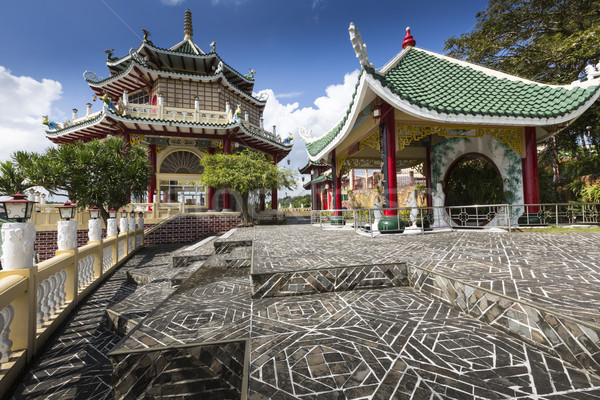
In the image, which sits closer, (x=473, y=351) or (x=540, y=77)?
(x=473, y=351)

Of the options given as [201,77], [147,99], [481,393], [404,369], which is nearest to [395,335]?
[404,369]

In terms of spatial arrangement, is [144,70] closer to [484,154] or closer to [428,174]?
[428,174]

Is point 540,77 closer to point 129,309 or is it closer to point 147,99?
point 129,309

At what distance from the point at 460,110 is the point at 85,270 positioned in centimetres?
957

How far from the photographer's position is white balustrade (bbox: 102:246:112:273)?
6.38 meters

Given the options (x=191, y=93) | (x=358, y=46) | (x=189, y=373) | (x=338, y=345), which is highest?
(x=191, y=93)

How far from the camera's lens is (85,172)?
36.0 feet

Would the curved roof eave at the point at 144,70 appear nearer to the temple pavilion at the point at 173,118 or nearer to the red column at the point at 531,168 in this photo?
the temple pavilion at the point at 173,118

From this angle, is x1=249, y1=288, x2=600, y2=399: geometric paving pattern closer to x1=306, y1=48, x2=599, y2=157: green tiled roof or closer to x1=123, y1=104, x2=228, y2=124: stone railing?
x1=306, y1=48, x2=599, y2=157: green tiled roof

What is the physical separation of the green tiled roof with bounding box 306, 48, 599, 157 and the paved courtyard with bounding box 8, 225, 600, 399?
4836 millimetres

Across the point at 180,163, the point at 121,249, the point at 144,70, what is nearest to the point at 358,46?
the point at 121,249

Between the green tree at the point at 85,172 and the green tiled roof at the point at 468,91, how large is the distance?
9828 millimetres

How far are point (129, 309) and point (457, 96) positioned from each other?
30.7 ft

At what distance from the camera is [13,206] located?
3193 mm
